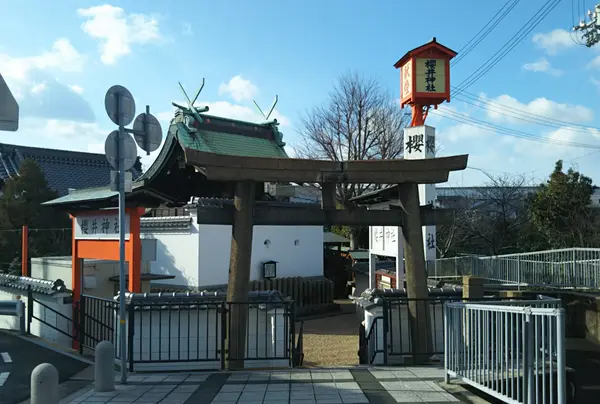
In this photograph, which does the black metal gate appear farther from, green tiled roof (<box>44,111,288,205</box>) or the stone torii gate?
green tiled roof (<box>44,111,288,205</box>)

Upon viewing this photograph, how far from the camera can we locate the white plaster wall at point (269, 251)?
20281 millimetres

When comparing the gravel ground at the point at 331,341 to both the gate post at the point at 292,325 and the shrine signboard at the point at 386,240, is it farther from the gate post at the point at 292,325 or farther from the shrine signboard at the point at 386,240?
the shrine signboard at the point at 386,240

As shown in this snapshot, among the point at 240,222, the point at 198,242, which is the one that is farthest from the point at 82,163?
the point at 240,222

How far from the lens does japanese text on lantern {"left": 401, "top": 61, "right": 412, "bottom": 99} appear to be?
1945 cm

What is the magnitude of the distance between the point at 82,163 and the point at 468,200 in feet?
78.9

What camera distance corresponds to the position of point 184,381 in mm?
7543

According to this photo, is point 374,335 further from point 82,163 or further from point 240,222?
point 82,163

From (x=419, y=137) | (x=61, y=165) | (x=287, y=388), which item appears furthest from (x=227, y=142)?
(x=61, y=165)

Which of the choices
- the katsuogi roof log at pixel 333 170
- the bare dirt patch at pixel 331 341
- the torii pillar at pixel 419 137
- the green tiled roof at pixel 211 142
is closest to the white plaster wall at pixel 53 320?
the green tiled roof at pixel 211 142

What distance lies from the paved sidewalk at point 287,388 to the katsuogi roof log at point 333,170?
3.16 meters

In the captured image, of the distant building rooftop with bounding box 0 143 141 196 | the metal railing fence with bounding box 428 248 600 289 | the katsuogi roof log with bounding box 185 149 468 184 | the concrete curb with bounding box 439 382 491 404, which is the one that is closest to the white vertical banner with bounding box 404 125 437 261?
the metal railing fence with bounding box 428 248 600 289

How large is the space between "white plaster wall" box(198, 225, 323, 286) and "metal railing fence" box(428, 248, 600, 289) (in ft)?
23.2

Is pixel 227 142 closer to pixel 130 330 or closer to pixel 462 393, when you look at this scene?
pixel 130 330

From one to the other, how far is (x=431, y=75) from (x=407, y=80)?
91 cm
